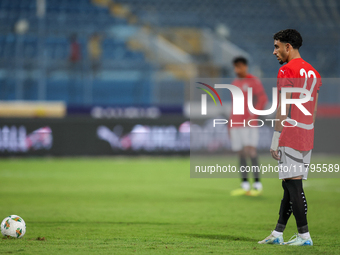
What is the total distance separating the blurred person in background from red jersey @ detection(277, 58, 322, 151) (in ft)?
53.3

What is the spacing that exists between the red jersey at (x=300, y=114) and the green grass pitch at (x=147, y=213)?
92 centimetres

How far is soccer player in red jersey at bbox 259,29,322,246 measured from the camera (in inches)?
174

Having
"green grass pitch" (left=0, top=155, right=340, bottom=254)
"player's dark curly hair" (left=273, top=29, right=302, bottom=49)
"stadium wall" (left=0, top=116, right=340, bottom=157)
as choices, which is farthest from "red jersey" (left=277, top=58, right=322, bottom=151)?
"stadium wall" (left=0, top=116, right=340, bottom=157)

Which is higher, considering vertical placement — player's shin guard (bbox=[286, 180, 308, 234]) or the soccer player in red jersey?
the soccer player in red jersey

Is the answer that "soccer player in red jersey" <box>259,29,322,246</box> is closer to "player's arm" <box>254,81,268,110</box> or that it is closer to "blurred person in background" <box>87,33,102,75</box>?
"player's arm" <box>254,81,268,110</box>

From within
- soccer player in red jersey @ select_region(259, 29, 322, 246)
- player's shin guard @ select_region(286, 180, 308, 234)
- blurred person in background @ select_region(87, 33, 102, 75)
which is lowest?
player's shin guard @ select_region(286, 180, 308, 234)

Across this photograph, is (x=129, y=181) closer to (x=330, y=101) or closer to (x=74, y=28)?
(x=330, y=101)

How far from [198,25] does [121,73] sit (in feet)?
13.3

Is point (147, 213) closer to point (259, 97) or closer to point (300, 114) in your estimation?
point (259, 97)

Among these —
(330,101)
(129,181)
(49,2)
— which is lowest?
(129,181)

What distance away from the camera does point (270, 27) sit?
23.7 m

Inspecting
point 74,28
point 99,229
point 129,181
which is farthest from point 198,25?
point 99,229

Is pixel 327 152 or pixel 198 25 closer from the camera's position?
pixel 327 152

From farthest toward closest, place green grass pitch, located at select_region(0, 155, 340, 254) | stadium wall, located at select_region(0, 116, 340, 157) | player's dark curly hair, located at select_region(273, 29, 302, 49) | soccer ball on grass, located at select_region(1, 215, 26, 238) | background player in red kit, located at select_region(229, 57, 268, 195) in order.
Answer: stadium wall, located at select_region(0, 116, 340, 157) → background player in red kit, located at select_region(229, 57, 268, 195) → soccer ball on grass, located at select_region(1, 215, 26, 238) → green grass pitch, located at select_region(0, 155, 340, 254) → player's dark curly hair, located at select_region(273, 29, 302, 49)
